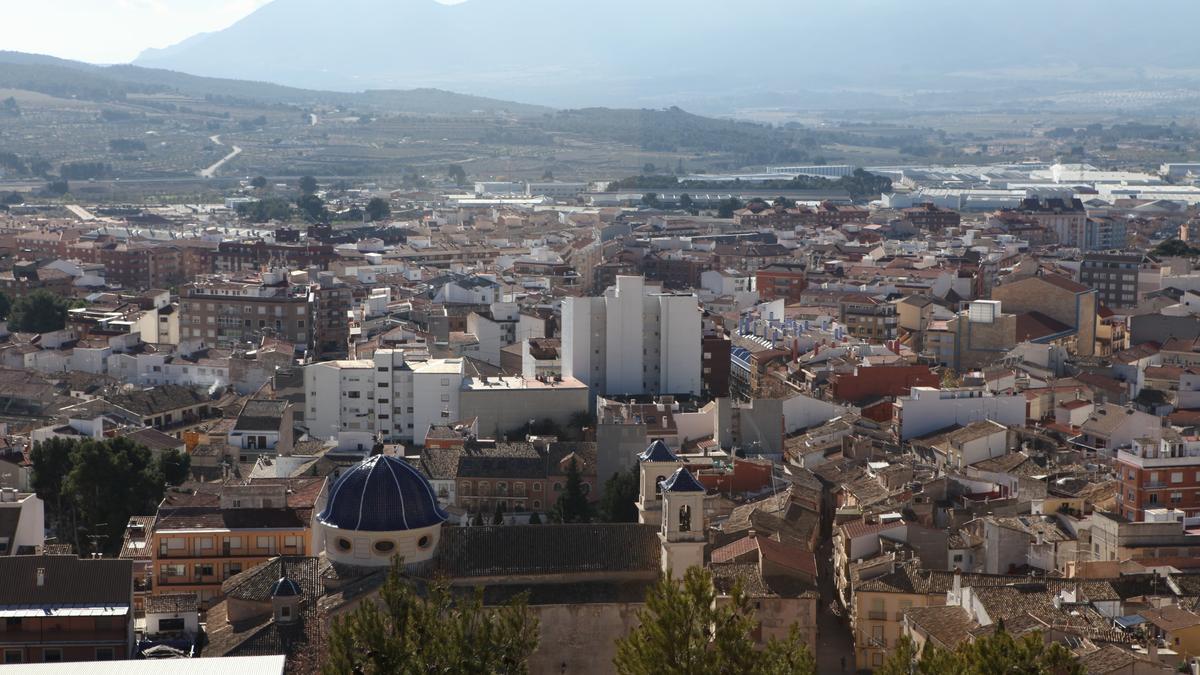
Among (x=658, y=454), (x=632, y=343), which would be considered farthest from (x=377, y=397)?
(x=658, y=454)

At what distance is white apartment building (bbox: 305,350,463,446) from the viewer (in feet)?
104

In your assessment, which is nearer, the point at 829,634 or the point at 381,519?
the point at 381,519

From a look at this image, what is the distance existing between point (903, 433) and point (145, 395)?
13.4 meters

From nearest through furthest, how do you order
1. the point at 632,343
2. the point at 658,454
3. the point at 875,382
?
the point at 658,454
the point at 875,382
the point at 632,343

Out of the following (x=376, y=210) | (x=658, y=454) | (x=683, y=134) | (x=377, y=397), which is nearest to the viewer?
(x=658, y=454)

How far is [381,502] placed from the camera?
60.6 feet

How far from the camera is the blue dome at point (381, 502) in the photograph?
18.4 metres

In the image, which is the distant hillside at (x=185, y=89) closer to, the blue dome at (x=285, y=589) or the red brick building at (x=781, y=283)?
the red brick building at (x=781, y=283)

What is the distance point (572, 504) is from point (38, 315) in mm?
Result: 25177

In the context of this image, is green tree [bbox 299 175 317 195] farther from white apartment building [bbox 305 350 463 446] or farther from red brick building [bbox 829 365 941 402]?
red brick building [bbox 829 365 941 402]

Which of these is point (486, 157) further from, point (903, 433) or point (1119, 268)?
point (903, 433)

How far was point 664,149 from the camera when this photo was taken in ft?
475

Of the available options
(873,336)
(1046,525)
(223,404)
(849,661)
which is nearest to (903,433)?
(1046,525)

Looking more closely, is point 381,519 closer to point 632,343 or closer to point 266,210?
point 632,343
